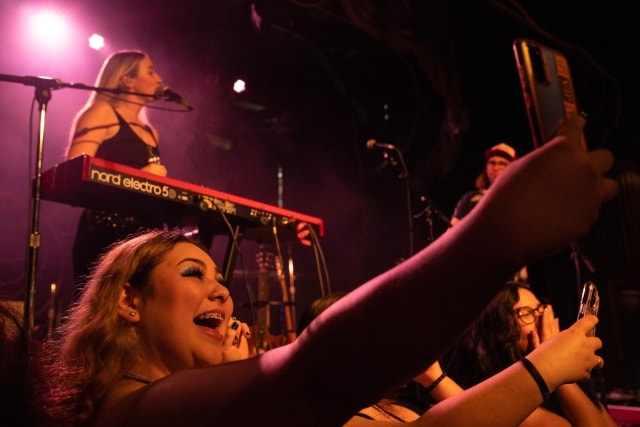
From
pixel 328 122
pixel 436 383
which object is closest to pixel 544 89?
pixel 436 383

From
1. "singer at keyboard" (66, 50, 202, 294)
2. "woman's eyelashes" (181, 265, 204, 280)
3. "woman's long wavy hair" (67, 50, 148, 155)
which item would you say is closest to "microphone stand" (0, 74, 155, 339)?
"singer at keyboard" (66, 50, 202, 294)

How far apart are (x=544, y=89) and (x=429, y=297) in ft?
1.45

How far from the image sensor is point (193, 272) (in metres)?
1.68

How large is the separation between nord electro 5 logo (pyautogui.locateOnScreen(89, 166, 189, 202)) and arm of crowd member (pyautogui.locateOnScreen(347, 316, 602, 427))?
1.92m

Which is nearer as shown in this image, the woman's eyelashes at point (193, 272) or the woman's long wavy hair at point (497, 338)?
the woman's eyelashes at point (193, 272)

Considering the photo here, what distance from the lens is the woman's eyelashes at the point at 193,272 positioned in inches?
65.4

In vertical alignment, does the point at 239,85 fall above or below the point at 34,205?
above

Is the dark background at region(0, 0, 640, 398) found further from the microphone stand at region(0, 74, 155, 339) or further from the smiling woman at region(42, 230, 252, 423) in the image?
the smiling woman at region(42, 230, 252, 423)

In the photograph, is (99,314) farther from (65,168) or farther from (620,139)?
(620,139)

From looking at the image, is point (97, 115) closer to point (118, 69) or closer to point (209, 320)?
point (118, 69)

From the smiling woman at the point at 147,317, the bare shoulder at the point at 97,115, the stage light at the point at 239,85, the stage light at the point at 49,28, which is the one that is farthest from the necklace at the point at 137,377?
the stage light at the point at 239,85

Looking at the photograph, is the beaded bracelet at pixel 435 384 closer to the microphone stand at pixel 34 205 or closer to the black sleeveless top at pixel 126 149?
the microphone stand at pixel 34 205

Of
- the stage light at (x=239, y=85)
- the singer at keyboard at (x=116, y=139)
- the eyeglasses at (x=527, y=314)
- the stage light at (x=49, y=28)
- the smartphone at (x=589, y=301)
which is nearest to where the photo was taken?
the smartphone at (x=589, y=301)

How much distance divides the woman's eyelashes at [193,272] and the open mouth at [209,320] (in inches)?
4.4
